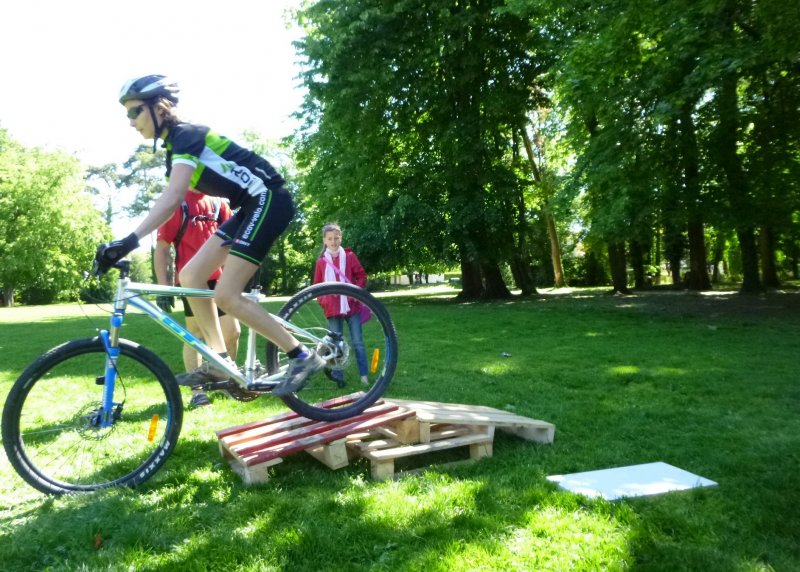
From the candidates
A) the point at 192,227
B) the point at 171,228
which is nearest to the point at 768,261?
the point at 192,227

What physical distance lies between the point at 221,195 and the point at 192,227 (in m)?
2.06

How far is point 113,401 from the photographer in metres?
3.79

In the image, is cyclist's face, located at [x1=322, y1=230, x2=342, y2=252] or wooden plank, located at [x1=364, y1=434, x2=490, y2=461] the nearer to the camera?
wooden plank, located at [x1=364, y1=434, x2=490, y2=461]

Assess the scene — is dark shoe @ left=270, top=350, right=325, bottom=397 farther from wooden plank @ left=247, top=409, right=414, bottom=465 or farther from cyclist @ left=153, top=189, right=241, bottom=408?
cyclist @ left=153, top=189, right=241, bottom=408

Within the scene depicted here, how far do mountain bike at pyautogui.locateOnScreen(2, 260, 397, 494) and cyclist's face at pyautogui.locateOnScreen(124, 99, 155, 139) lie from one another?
0.88 metres

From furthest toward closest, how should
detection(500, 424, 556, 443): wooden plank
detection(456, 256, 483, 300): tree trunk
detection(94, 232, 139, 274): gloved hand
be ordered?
1. detection(456, 256, 483, 300): tree trunk
2. detection(500, 424, 556, 443): wooden plank
3. detection(94, 232, 139, 274): gloved hand

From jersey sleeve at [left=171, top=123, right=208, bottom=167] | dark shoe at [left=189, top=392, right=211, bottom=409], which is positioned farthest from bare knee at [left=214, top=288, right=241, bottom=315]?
dark shoe at [left=189, top=392, right=211, bottom=409]

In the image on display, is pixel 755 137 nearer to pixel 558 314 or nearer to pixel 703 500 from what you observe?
pixel 558 314

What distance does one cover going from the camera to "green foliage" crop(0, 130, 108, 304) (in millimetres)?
45156

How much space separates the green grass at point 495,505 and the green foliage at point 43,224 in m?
46.7

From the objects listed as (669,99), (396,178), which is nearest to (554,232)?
(396,178)

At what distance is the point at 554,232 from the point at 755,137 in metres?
18.2

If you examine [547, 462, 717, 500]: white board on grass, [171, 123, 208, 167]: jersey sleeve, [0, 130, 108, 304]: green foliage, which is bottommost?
[547, 462, 717, 500]: white board on grass

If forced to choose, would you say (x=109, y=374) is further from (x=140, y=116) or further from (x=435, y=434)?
(x=435, y=434)
